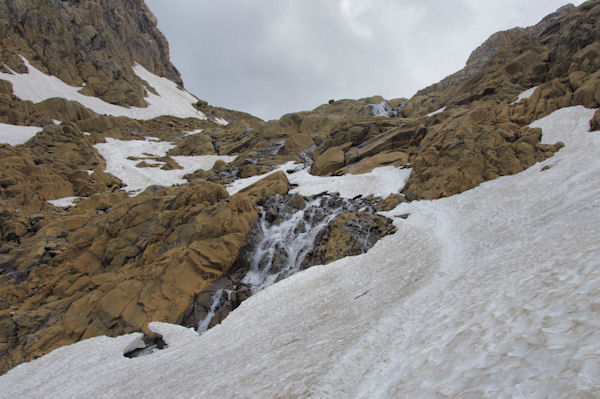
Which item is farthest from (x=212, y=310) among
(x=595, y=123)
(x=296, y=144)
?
(x=296, y=144)

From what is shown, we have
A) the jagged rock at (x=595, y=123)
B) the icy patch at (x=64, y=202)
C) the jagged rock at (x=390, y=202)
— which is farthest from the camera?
the icy patch at (x=64, y=202)

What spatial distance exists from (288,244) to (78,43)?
87785 millimetres

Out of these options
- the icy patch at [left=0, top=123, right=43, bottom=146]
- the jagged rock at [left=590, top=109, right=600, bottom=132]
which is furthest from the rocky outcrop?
the jagged rock at [left=590, top=109, right=600, bottom=132]

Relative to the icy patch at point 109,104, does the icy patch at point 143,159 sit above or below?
below

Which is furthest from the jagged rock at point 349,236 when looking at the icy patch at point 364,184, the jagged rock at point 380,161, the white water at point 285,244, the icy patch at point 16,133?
the icy patch at point 16,133

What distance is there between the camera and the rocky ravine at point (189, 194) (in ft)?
49.6

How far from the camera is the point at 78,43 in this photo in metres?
69.3

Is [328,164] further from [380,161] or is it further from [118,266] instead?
[118,266]

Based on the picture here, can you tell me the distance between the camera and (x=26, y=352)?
1354cm

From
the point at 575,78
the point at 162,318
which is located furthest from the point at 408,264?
the point at 575,78

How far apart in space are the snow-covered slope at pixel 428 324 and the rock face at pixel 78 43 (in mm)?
77315

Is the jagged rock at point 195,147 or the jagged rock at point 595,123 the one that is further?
the jagged rock at point 195,147

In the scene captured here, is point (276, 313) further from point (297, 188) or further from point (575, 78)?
point (575, 78)

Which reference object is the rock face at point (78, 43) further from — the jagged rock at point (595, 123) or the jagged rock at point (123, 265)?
the jagged rock at point (595, 123)
